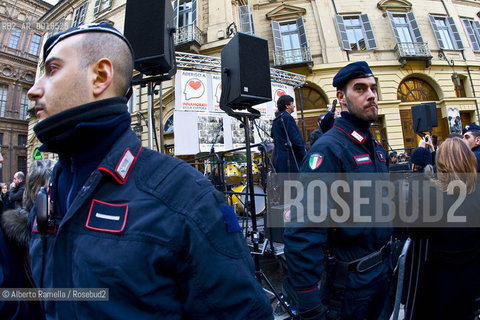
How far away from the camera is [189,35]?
12164 mm

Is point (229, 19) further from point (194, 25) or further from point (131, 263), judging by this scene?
point (131, 263)

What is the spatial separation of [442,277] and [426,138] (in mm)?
3575

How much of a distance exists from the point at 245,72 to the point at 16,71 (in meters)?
32.1

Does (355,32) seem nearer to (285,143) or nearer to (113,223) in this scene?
(285,143)

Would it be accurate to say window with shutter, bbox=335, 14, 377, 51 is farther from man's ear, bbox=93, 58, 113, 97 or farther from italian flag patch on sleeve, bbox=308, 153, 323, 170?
man's ear, bbox=93, 58, 113, 97

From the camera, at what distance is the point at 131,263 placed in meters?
0.67

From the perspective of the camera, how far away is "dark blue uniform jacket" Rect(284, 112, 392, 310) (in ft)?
4.57

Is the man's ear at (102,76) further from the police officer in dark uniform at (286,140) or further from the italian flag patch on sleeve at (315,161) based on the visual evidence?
the police officer in dark uniform at (286,140)

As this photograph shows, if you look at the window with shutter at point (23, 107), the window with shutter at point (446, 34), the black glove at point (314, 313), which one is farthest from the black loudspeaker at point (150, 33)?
the window with shutter at point (23, 107)

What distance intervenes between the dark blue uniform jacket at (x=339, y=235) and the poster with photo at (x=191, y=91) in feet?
24.6

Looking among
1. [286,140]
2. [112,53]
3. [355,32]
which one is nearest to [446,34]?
[355,32]

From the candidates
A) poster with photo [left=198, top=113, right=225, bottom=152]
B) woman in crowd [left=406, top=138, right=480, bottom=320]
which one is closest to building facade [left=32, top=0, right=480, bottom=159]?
poster with photo [left=198, top=113, right=225, bottom=152]

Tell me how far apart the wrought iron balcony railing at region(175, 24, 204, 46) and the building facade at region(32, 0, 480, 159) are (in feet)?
0.17

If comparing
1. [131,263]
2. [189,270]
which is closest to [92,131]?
[131,263]
